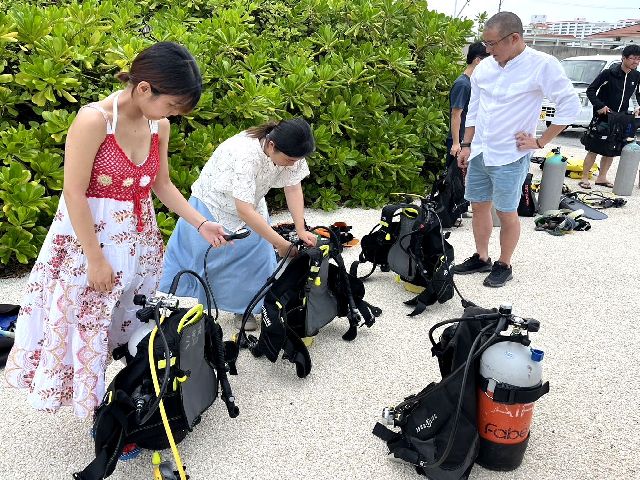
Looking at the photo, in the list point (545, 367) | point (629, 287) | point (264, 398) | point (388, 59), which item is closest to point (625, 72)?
point (388, 59)

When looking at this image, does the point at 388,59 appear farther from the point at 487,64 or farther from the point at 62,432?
the point at 62,432

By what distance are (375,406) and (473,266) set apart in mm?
2033

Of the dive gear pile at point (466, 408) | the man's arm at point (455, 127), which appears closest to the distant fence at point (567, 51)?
the man's arm at point (455, 127)

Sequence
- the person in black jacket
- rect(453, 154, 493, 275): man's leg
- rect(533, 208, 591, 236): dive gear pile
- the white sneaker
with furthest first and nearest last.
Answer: the person in black jacket < rect(533, 208, 591, 236): dive gear pile < rect(453, 154, 493, 275): man's leg < the white sneaker

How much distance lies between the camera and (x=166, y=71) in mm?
1825

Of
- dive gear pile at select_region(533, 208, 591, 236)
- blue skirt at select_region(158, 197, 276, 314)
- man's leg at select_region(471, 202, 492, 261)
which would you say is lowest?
dive gear pile at select_region(533, 208, 591, 236)

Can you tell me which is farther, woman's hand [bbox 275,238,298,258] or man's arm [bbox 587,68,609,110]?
man's arm [bbox 587,68,609,110]

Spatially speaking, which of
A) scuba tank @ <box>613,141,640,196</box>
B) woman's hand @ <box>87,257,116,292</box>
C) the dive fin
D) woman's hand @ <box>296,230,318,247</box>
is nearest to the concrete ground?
woman's hand @ <box>296,230,318,247</box>

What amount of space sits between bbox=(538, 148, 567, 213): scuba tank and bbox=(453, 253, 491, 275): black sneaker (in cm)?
215

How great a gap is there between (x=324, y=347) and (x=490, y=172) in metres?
1.81

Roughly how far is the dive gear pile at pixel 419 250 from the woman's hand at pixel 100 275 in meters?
1.91

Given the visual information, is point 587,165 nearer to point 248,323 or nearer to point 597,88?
point 597,88

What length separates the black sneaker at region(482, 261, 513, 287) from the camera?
4.14 meters

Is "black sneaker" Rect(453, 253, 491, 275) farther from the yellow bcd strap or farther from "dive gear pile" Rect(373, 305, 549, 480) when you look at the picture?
the yellow bcd strap
